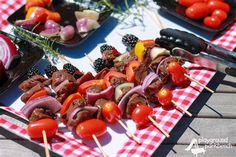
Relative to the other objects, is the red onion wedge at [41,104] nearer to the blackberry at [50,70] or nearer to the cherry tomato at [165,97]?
the blackberry at [50,70]

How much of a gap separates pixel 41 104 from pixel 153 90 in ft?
2.08

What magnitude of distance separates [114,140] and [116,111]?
159 mm

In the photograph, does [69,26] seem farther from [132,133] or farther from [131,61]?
[132,133]

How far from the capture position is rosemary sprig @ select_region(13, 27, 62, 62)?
2930mm

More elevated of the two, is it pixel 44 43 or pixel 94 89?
pixel 44 43

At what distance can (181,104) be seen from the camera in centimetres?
252

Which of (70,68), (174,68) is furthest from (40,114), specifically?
(174,68)

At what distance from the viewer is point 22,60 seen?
2.86 metres

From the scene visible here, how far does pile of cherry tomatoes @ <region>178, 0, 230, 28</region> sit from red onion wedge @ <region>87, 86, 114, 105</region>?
3.14 feet

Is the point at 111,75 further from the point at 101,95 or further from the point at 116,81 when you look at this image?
the point at 101,95

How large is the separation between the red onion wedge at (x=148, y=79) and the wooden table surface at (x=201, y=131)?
0.92 ft

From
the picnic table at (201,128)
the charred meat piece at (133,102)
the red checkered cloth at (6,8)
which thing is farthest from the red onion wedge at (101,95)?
the red checkered cloth at (6,8)

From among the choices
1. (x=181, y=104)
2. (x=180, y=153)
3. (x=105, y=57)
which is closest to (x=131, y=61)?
(x=105, y=57)

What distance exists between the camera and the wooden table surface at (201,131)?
235 centimetres
